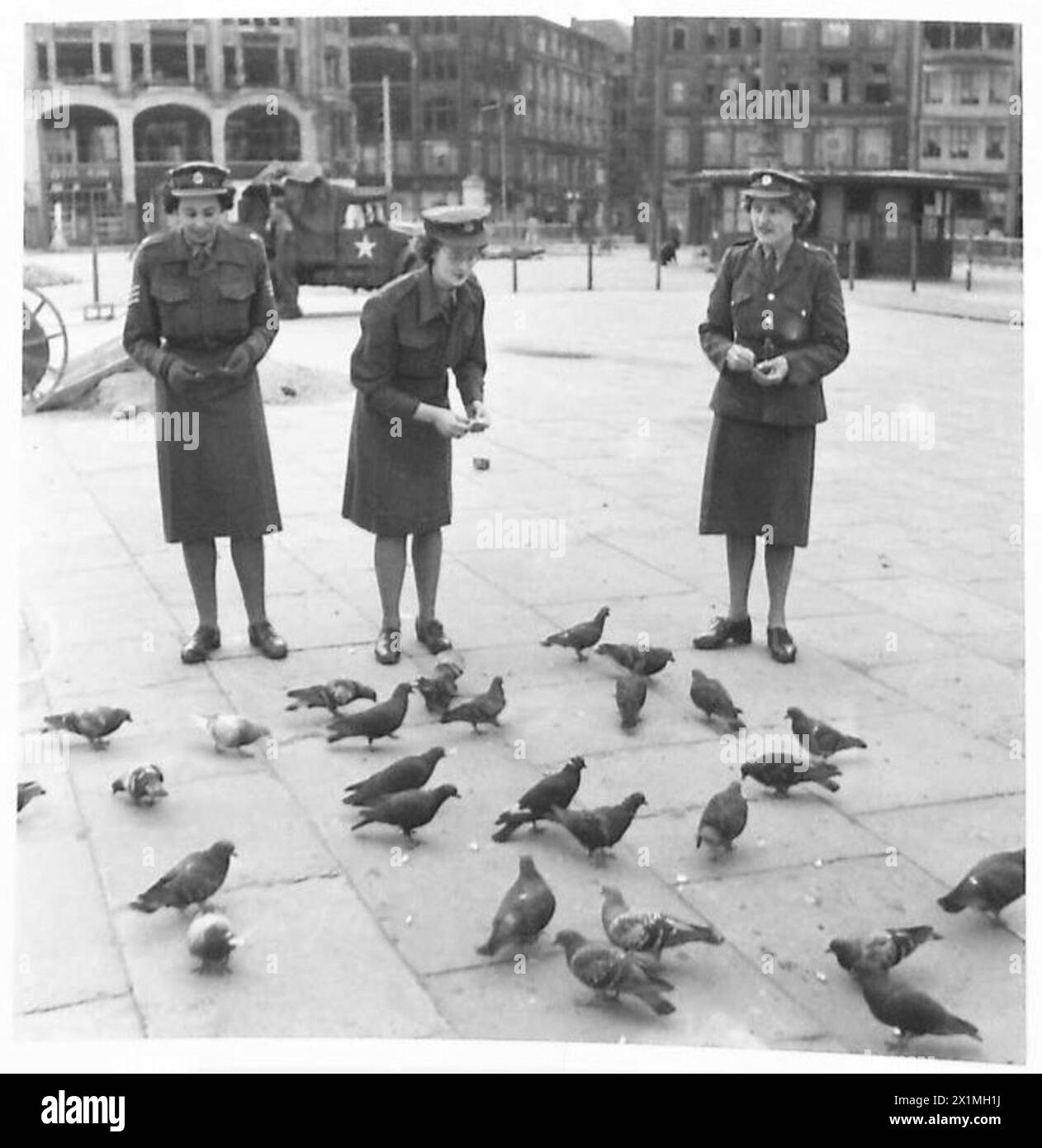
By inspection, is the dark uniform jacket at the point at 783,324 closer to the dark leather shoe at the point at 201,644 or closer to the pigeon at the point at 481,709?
the pigeon at the point at 481,709

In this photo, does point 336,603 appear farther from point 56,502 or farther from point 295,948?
point 295,948

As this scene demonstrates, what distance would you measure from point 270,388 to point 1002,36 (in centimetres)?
940

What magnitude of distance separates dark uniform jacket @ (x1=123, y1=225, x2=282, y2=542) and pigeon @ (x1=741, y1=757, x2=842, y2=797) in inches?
89.0

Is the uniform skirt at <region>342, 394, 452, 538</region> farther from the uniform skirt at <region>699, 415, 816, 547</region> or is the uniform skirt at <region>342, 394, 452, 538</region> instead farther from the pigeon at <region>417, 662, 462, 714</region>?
the uniform skirt at <region>699, 415, 816, 547</region>

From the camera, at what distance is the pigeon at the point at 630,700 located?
518 centimetres

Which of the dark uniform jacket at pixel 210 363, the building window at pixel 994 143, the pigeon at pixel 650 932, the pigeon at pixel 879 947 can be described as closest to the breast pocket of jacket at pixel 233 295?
the dark uniform jacket at pixel 210 363

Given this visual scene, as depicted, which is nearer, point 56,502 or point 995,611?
point 995,611

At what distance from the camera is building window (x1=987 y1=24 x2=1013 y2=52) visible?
3808mm

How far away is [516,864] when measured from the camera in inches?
165

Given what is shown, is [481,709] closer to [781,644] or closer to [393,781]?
[393,781]

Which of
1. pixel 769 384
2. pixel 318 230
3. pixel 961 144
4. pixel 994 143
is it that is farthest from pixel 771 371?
pixel 961 144

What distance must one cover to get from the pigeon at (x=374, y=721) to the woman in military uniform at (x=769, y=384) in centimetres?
158
